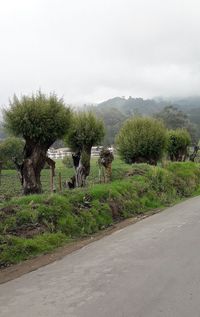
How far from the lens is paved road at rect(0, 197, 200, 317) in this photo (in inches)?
216

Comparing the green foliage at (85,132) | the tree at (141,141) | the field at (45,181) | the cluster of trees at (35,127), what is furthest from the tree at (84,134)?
the tree at (141,141)

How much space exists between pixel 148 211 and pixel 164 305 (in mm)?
9764

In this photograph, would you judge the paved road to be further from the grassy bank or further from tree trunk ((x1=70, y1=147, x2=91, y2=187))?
tree trunk ((x1=70, y1=147, x2=91, y2=187))

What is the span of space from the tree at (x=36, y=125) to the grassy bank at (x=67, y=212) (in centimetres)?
256

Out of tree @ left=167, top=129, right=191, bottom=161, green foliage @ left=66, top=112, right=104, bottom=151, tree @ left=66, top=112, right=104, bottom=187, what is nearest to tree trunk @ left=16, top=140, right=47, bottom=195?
tree @ left=66, top=112, right=104, bottom=187

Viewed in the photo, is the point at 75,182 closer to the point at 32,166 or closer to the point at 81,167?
the point at 81,167

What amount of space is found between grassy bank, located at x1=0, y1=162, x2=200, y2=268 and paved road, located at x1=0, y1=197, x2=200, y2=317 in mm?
954

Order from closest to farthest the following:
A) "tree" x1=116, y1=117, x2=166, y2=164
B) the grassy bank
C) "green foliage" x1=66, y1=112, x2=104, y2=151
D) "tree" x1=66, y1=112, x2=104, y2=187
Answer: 1. the grassy bank
2. "tree" x1=66, y1=112, x2=104, y2=187
3. "green foliage" x1=66, y1=112, x2=104, y2=151
4. "tree" x1=116, y1=117, x2=166, y2=164

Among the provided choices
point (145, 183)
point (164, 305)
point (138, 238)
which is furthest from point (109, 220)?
point (164, 305)

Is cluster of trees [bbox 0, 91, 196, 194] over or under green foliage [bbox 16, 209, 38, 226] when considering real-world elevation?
over

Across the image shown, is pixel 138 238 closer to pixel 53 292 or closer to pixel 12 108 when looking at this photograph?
pixel 53 292

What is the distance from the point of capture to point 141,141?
24562mm

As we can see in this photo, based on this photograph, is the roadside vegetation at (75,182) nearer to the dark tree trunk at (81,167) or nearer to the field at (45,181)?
the dark tree trunk at (81,167)

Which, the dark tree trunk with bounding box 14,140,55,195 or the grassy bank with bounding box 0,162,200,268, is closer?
the grassy bank with bounding box 0,162,200,268
